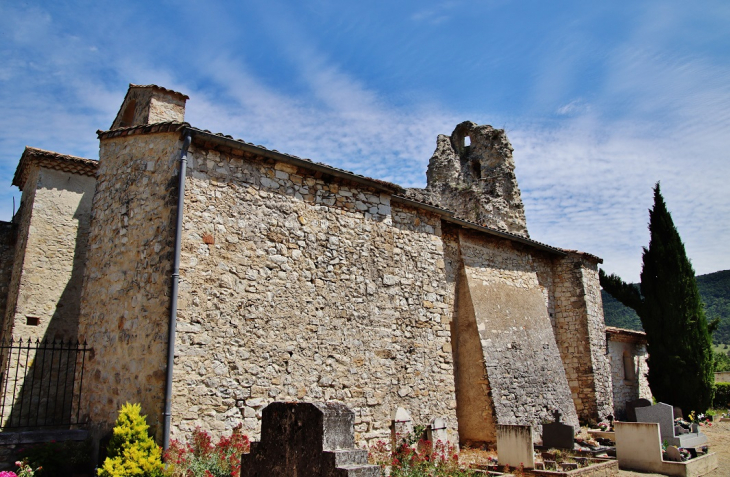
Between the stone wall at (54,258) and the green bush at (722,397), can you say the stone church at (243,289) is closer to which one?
the stone wall at (54,258)

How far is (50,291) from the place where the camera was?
37.6 ft

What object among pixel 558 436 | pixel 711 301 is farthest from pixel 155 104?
pixel 711 301

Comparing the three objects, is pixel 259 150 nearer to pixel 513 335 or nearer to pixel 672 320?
pixel 513 335

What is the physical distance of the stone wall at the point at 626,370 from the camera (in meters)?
19.5

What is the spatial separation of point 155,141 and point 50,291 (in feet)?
15.6

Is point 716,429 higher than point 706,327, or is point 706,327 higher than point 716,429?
point 706,327

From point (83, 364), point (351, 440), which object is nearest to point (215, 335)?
point (83, 364)

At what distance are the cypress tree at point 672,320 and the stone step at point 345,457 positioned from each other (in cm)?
1791

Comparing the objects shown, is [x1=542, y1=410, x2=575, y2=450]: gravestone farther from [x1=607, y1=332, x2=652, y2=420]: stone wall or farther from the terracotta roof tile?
the terracotta roof tile

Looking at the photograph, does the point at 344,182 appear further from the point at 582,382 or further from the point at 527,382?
the point at 582,382

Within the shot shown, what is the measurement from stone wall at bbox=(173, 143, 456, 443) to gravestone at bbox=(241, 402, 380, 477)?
3.00 m

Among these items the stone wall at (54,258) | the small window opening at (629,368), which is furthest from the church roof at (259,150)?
the small window opening at (629,368)

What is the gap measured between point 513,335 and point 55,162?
12069 millimetres

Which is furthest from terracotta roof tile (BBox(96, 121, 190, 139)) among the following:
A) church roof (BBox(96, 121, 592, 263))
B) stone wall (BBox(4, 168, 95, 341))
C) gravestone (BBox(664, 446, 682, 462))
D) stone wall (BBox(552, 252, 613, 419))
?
stone wall (BBox(552, 252, 613, 419))
